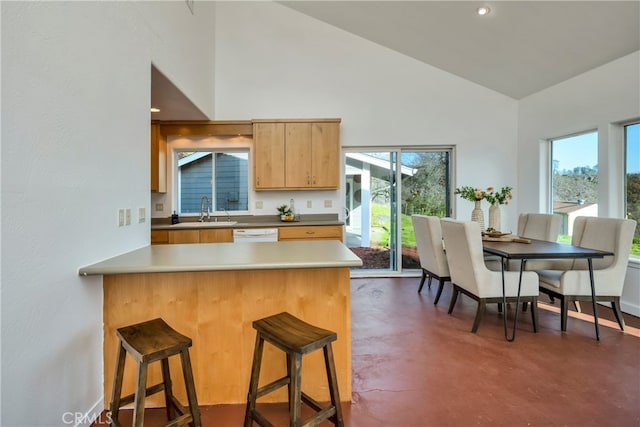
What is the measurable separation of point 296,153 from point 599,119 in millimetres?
3463

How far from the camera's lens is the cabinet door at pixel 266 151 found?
161 inches

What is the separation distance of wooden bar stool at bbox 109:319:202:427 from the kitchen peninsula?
0.24 meters

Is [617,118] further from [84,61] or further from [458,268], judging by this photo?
[84,61]

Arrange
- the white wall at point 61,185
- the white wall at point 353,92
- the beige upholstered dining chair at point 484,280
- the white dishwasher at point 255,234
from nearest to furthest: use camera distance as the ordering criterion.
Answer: the white wall at point 61,185
the beige upholstered dining chair at point 484,280
the white dishwasher at point 255,234
the white wall at point 353,92

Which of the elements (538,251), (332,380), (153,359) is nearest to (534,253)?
(538,251)

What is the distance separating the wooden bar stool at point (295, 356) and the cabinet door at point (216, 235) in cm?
242

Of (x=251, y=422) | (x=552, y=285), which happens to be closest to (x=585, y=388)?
(x=552, y=285)

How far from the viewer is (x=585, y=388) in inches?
73.9

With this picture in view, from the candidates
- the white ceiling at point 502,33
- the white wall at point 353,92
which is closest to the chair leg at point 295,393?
the white wall at point 353,92

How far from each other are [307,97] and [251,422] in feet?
13.1

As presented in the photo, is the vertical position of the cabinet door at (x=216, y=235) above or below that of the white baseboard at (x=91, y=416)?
above

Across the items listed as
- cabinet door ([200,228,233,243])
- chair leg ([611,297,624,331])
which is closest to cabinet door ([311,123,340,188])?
cabinet door ([200,228,233,243])

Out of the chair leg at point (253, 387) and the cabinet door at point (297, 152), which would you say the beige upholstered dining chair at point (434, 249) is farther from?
the chair leg at point (253, 387)

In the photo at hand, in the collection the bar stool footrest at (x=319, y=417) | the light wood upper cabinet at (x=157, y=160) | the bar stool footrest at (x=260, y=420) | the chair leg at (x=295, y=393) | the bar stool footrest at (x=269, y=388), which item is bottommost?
the bar stool footrest at (x=260, y=420)
